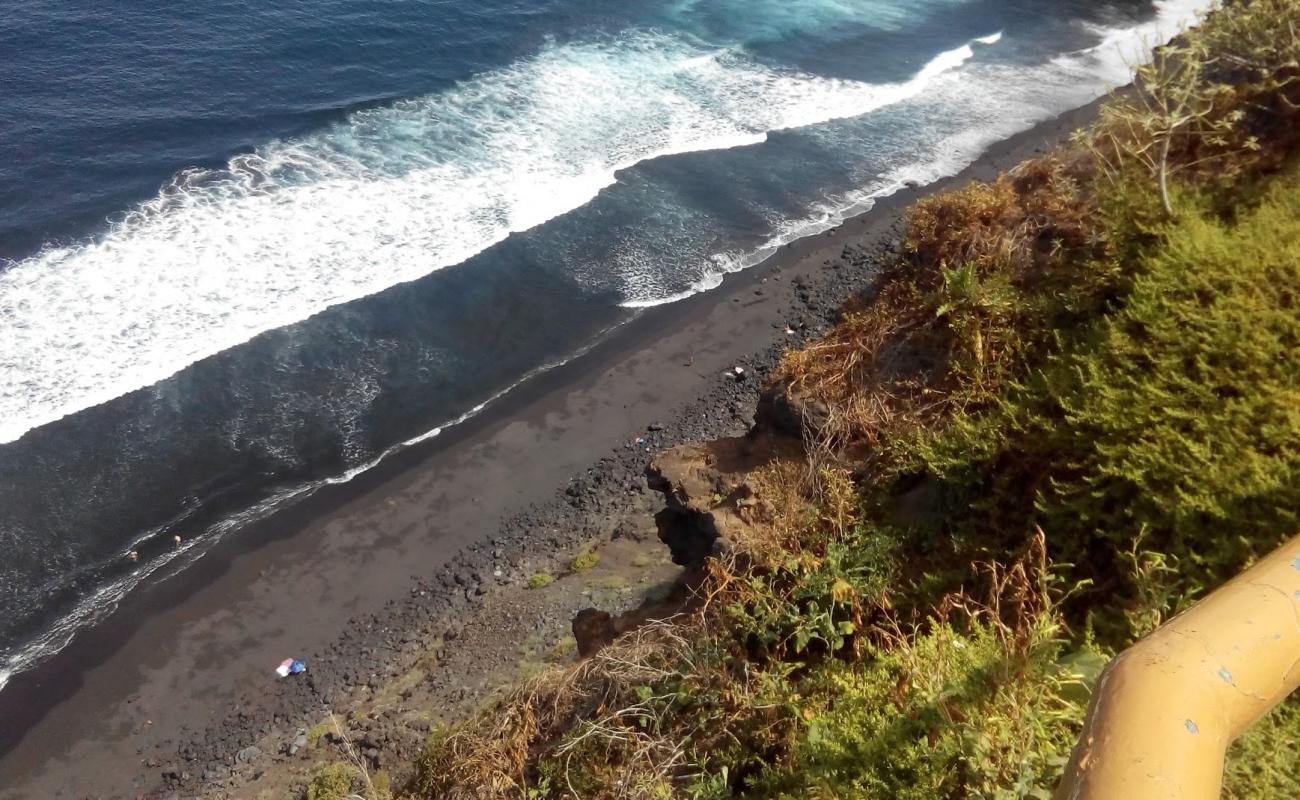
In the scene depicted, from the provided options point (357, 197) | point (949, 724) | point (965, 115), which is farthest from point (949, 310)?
point (965, 115)

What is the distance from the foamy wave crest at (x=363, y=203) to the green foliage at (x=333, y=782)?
10.9m

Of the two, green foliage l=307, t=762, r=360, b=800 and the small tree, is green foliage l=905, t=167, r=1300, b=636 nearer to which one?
the small tree

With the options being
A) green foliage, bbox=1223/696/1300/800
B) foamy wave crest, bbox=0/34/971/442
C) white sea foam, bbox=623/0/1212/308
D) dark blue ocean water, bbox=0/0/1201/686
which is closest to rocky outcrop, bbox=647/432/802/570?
green foliage, bbox=1223/696/1300/800

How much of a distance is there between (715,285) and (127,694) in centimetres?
1550

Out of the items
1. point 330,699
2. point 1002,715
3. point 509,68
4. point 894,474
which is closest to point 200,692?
point 330,699

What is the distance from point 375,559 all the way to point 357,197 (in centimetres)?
1248

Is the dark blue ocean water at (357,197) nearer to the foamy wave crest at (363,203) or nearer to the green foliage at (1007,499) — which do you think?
the foamy wave crest at (363,203)

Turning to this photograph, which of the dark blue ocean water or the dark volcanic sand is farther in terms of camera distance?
the dark blue ocean water

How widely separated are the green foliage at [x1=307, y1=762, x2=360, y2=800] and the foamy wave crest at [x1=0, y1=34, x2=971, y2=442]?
35.8 ft

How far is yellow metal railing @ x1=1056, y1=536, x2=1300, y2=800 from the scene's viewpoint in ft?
7.31

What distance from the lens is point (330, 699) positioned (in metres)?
13.9

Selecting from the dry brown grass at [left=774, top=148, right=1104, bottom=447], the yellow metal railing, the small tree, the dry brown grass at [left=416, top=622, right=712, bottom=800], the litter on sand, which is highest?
the small tree

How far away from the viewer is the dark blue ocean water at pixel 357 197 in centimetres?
1753

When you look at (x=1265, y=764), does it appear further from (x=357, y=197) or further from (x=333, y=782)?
(x=357, y=197)
